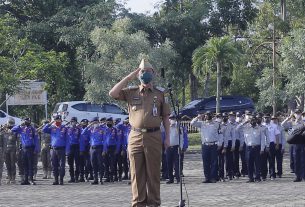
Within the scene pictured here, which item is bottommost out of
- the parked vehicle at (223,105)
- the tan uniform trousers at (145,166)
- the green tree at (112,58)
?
the tan uniform trousers at (145,166)

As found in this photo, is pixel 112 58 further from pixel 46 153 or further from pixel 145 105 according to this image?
pixel 145 105

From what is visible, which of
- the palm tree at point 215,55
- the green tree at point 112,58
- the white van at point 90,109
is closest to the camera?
the green tree at point 112,58

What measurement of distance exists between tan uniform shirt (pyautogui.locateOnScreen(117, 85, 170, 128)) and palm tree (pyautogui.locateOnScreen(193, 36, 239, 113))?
92.2ft

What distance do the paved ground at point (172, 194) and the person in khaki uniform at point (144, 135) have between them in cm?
340

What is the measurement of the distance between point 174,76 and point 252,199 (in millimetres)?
29842

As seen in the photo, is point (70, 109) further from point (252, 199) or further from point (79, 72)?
point (252, 199)

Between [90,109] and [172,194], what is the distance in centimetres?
2049

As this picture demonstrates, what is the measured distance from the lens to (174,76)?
45.6 m

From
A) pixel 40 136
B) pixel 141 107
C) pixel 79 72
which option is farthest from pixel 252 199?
pixel 79 72

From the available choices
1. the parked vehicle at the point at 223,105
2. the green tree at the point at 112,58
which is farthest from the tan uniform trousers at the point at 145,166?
the parked vehicle at the point at 223,105

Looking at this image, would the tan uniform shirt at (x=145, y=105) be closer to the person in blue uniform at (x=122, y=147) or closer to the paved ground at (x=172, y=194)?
the paved ground at (x=172, y=194)

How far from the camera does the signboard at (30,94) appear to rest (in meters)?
31.1

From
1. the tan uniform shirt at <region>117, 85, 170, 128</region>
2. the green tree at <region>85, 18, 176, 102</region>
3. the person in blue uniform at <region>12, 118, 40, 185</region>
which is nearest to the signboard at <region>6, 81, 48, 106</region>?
the green tree at <region>85, 18, 176, 102</region>

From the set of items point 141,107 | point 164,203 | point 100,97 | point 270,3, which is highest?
point 270,3
